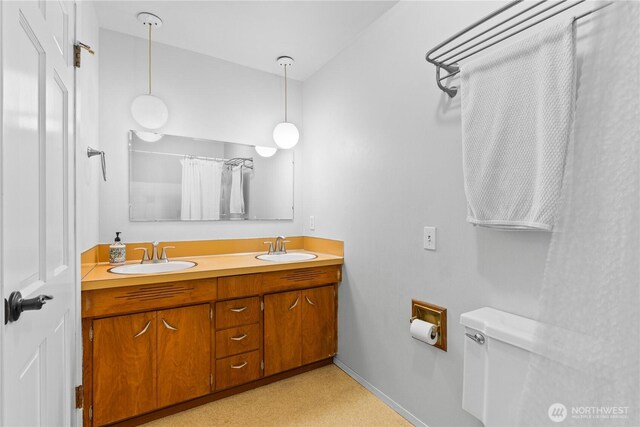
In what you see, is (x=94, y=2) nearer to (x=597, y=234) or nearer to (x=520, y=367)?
(x=597, y=234)

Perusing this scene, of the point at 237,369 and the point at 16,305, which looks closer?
the point at 16,305

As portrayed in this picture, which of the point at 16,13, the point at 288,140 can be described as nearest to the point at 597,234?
the point at 16,13

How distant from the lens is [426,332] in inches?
62.9

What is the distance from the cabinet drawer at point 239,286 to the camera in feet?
6.44

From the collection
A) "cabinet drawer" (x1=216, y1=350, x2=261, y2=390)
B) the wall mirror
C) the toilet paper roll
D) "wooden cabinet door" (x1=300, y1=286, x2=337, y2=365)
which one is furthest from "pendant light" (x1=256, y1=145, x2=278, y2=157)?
the toilet paper roll

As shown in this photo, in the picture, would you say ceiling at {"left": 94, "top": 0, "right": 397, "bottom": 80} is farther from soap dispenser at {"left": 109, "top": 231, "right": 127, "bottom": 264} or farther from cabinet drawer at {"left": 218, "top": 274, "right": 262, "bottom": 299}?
cabinet drawer at {"left": 218, "top": 274, "right": 262, "bottom": 299}

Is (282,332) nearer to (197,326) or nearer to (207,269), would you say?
(197,326)

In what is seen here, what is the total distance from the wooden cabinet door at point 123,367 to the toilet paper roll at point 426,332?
1436mm

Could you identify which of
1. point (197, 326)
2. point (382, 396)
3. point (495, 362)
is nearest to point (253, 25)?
point (197, 326)

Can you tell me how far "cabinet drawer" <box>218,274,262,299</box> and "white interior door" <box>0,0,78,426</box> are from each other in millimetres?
746

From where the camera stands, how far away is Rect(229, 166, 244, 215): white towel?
8.48ft

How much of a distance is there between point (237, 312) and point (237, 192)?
101cm

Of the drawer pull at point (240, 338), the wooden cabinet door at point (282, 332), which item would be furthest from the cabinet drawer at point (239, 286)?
the drawer pull at point (240, 338)

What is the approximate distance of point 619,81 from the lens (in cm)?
30
